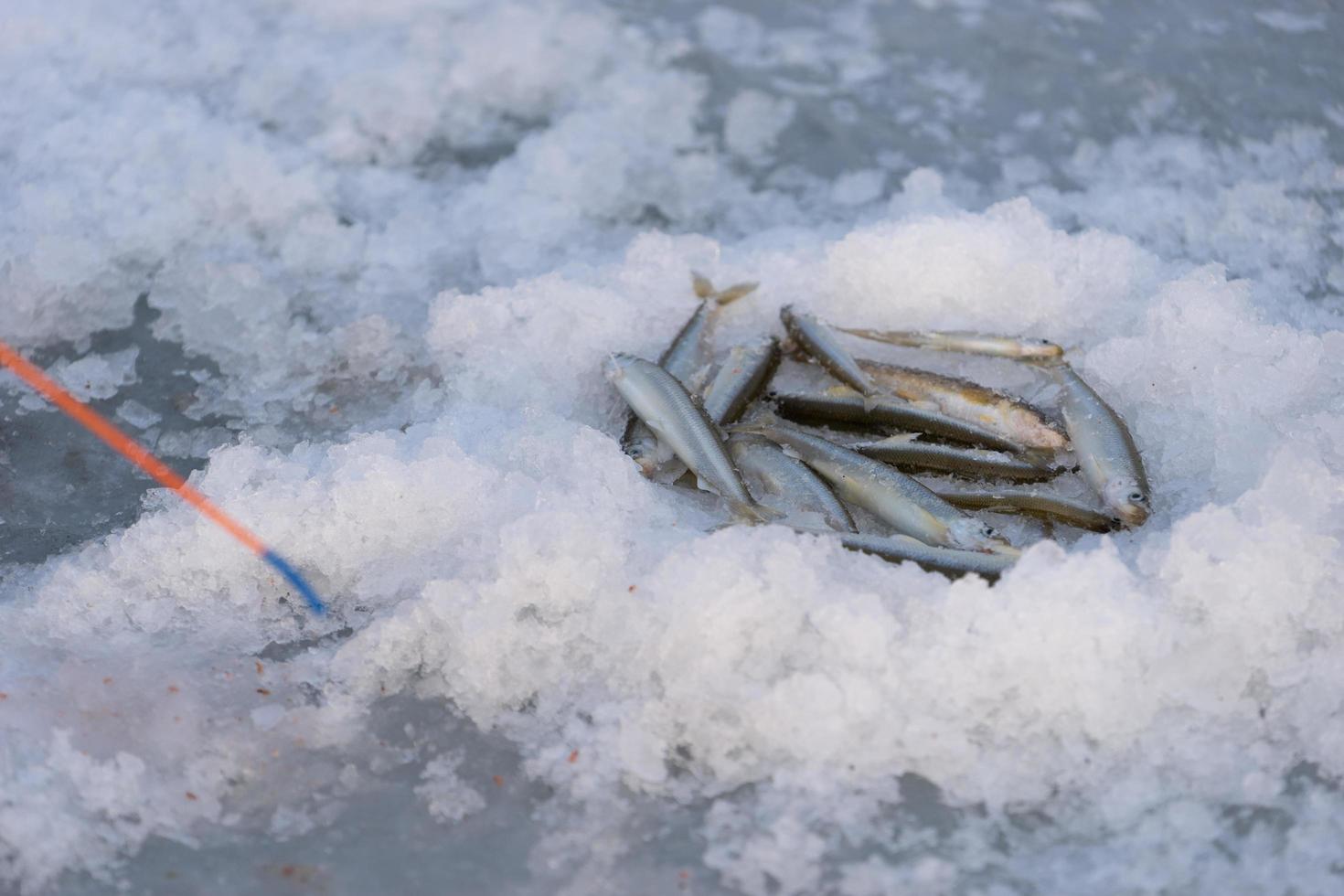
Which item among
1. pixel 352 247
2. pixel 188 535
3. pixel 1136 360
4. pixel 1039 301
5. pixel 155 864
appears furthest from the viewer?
pixel 352 247

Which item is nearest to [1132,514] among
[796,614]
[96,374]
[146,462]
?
[796,614]

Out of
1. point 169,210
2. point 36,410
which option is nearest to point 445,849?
point 36,410

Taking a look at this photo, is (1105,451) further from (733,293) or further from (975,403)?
(733,293)

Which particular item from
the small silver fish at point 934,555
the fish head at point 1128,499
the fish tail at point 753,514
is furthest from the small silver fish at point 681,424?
the fish head at point 1128,499

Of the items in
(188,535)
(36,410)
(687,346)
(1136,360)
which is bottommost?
(36,410)

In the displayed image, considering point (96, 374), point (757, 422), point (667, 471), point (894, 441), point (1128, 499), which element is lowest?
point (96, 374)

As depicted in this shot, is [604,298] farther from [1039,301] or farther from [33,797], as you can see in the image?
[33,797]
